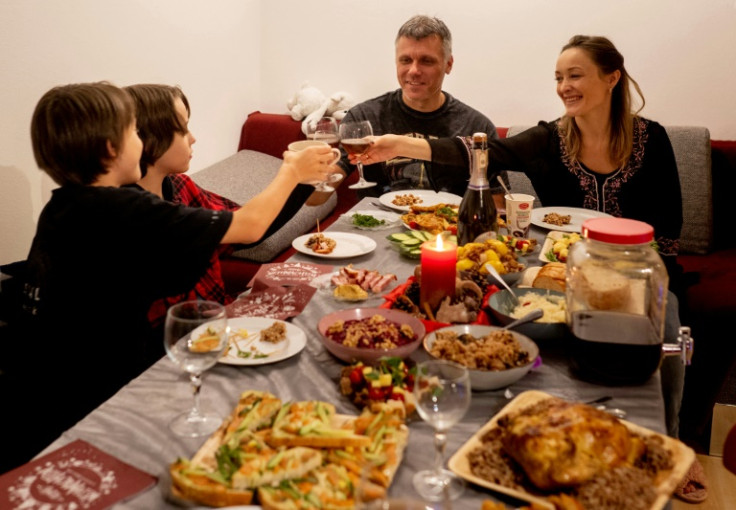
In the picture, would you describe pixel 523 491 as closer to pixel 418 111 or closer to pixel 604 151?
pixel 604 151

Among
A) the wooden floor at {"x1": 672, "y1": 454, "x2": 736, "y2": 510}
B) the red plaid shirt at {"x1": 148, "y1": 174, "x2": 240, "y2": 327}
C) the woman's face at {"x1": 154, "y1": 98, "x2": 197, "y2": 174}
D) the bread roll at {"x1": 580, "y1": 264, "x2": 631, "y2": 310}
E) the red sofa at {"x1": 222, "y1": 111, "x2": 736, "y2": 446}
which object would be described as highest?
the woman's face at {"x1": 154, "y1": 98, "x2": 197, "y2": 174}

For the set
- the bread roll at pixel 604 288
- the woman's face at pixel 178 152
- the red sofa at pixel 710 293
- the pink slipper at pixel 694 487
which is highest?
the woman's face at pixel 178 152

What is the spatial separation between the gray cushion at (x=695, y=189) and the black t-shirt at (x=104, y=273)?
272 cm

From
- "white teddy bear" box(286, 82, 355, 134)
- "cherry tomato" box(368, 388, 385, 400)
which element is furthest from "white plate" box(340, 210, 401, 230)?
"white teddy bear" box(286, 82, 355, 134)

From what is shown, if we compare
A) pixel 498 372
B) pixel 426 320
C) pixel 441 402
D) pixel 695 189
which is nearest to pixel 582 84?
pixel 695 189

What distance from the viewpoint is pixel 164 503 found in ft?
3.25

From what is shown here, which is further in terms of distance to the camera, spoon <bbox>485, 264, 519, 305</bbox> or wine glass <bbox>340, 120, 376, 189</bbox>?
wine glass <bbox>340, 120, 376, 189</bbox>

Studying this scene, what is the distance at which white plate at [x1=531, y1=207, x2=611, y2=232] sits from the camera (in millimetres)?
2379

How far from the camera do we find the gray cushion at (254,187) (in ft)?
10.6

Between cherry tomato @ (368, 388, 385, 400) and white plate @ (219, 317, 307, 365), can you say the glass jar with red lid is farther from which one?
white plate @ (219, 317, 307, 365)

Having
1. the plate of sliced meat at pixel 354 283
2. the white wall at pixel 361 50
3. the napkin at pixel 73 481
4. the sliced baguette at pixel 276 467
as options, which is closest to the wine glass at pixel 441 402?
the sliced baguette at pixel 276 467

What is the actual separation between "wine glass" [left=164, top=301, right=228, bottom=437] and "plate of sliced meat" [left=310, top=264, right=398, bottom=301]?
0.57 meters

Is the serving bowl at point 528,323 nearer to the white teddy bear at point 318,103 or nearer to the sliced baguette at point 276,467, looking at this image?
the sliced baguette at point 276,467

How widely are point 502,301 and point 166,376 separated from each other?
78 cm
